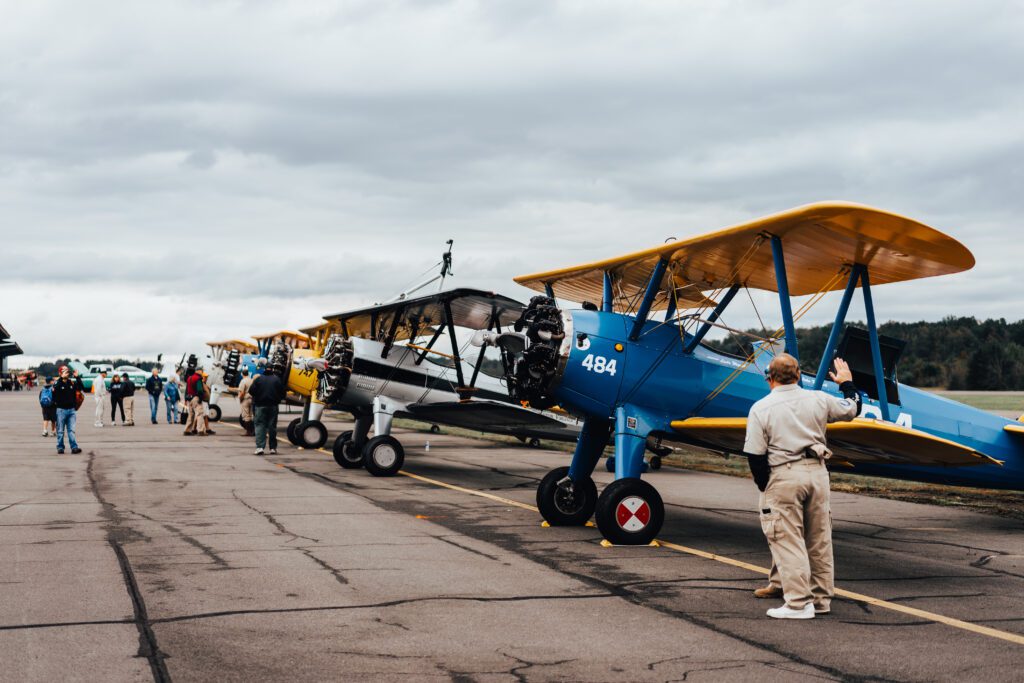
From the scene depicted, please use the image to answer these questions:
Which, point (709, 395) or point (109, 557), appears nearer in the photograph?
point (109, 557)

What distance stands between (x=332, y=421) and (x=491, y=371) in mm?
15303

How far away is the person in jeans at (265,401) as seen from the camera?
1784 cm

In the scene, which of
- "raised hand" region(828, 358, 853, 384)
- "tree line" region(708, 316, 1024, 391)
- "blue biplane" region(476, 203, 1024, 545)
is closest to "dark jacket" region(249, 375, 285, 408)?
"blue biplane" region(476, 203, 1024, 545)

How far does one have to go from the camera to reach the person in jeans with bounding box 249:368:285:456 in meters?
17.8

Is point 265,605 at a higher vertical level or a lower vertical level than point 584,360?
lower

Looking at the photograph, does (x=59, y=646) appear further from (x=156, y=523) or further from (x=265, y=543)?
(x=156, y=523)

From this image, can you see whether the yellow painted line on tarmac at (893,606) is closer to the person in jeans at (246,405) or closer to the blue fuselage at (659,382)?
the blue fuselage at (659,382)

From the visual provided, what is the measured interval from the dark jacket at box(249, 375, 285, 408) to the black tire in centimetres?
999

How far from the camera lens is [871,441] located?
6.74 m

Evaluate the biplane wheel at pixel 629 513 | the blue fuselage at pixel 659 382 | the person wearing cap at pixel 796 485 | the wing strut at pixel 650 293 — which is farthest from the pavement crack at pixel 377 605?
the wing strut at pixel 650 293

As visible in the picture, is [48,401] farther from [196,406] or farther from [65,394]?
[196,406]

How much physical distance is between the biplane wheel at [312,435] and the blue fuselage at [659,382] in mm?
12187

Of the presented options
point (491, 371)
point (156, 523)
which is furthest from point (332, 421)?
point (156, 523)

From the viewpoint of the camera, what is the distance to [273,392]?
17.8m
